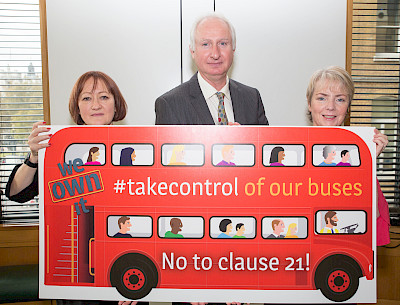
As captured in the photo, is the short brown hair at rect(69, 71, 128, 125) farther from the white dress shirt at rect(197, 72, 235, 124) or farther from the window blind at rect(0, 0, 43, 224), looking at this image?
the window blind at rect(0, 0, 43, 224)

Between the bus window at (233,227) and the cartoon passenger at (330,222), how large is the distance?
25 centimetres

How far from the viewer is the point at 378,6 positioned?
99.4 inches

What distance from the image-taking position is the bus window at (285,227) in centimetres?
119

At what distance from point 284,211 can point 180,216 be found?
37 cm

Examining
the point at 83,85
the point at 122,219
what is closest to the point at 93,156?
the point at 122,219

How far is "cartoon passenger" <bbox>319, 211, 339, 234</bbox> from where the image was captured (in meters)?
1.19

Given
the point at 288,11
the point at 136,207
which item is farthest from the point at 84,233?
the point at 288,11

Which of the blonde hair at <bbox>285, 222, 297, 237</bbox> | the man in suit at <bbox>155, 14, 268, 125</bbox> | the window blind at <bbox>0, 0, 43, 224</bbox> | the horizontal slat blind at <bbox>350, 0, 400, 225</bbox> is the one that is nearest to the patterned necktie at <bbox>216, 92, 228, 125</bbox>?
the man in suit at <bbox>155, 14, 268, 125</bbox>

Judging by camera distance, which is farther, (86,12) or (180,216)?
(86,12)

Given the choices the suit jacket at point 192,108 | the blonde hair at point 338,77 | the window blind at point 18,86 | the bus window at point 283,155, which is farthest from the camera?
the window blind at point 18,86

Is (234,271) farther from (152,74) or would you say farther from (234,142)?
(152,74)

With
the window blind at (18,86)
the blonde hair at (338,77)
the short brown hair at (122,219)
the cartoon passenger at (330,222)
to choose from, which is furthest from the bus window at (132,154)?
the window blind at (18,86)

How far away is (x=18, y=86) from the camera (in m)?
2.57

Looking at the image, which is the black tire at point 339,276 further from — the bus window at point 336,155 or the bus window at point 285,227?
the bus window at point 336,155
